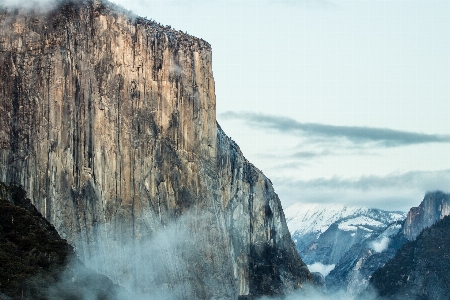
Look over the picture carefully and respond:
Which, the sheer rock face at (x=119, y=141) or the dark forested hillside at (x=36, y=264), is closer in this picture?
the dark forested hillside at (x=36, y=264)

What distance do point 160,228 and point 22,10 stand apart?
103 ft

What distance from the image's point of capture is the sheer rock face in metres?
146

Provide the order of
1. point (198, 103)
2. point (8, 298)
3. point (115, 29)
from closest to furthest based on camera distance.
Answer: point (8, 298) → point (115, 29) → point (198, 103)

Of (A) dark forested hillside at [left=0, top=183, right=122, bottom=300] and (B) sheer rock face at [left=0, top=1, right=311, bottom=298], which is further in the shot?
(B) sheer rock face at [left=0, top=1, right=311, bottom=298]

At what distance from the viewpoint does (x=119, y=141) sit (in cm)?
15475

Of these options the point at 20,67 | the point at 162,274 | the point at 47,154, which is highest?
the point at 20,67

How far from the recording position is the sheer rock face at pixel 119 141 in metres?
146

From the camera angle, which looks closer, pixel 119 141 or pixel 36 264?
pixel 36 264

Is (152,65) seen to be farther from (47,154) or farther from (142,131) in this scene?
(47,154)

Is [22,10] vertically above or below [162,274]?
above

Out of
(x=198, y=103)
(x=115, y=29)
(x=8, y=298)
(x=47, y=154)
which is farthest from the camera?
(x=198, y=103)

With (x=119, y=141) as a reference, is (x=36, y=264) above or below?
below

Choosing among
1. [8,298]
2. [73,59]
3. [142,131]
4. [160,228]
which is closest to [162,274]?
[160,228]

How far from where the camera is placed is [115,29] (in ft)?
512
